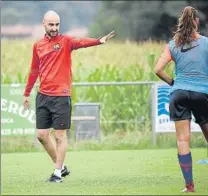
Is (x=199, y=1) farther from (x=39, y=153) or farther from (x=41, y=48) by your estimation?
(x=41, y=48)

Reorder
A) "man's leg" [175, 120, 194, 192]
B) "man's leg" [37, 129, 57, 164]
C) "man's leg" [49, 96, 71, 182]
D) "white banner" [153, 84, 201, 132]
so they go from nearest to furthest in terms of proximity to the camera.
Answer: "man's leg" [175, 120, 194, 192] → "man's leg" [49, 96, 71, 182] → "man's leg" [37, 129, 57, 164] → "white banner" [153, 84, 201, 132]

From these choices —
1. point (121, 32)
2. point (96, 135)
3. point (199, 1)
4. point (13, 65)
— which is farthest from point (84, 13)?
point (96, 135)

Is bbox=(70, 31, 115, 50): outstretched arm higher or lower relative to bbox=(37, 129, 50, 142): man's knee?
higher

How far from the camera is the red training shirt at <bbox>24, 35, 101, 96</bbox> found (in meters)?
12.5

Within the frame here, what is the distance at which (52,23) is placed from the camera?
12438mm

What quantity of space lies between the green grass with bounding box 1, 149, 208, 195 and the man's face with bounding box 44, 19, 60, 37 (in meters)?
1.79

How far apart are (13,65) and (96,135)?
8391 millimetres

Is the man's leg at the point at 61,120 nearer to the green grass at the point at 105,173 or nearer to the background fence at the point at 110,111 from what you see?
the green grass at the point at 105,173

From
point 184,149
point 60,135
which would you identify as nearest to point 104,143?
point 60,135

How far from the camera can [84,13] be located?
312ft

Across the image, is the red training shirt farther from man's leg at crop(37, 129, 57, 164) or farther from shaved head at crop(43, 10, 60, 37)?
man's leg at crop(37, 129, 57, 164)

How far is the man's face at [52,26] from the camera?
40.8ft

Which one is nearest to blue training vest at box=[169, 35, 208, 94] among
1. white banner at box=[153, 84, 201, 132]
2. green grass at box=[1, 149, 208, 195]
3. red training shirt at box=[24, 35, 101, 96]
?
green grass at box=[1, 149, 208, 195]

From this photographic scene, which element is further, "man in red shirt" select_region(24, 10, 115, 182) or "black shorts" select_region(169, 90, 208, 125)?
"man in red shirt" select_region(24, 10, 115, 182)
